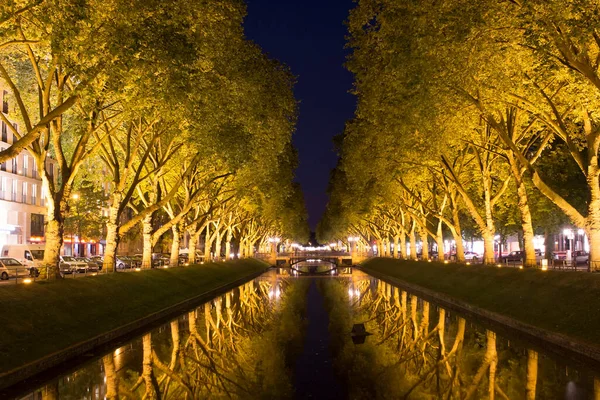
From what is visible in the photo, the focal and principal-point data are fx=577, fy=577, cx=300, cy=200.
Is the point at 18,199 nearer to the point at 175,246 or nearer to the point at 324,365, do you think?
the point at 175,246

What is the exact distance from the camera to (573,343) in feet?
64.1

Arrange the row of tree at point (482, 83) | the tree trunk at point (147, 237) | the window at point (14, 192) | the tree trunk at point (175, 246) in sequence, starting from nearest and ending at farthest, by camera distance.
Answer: the row of tree at point (482, 83) < the tree trunk at point (147, 237) < the tree trunk at point (175, 246) < the window at point (14, 192)

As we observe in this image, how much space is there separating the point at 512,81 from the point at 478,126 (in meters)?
9.27

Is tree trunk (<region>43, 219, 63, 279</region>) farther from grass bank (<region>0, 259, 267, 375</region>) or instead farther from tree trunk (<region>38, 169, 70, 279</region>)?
grass bank (<region>0, 259, 267, 375</region>)

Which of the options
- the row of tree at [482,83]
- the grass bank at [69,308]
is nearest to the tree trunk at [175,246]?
the grass bank at [69,308]

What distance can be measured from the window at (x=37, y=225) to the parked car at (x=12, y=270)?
32234 mm

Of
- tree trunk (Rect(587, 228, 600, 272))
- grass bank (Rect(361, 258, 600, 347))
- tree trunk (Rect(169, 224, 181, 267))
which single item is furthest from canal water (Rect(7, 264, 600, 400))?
tree trunk (Rect(169, 224, 181, 267))

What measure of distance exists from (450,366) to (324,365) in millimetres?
3902

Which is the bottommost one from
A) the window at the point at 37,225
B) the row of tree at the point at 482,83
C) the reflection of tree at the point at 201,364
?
the reflection of tree at the point at 201,364

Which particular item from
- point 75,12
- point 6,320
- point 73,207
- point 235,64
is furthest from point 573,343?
point 73,207

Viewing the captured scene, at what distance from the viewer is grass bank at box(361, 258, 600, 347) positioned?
20.9 meters

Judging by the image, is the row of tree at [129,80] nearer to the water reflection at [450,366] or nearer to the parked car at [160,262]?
the water reflection at [450,366]

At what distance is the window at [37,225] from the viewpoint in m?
76.2

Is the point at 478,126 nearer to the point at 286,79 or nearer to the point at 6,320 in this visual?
the point at 286,79
